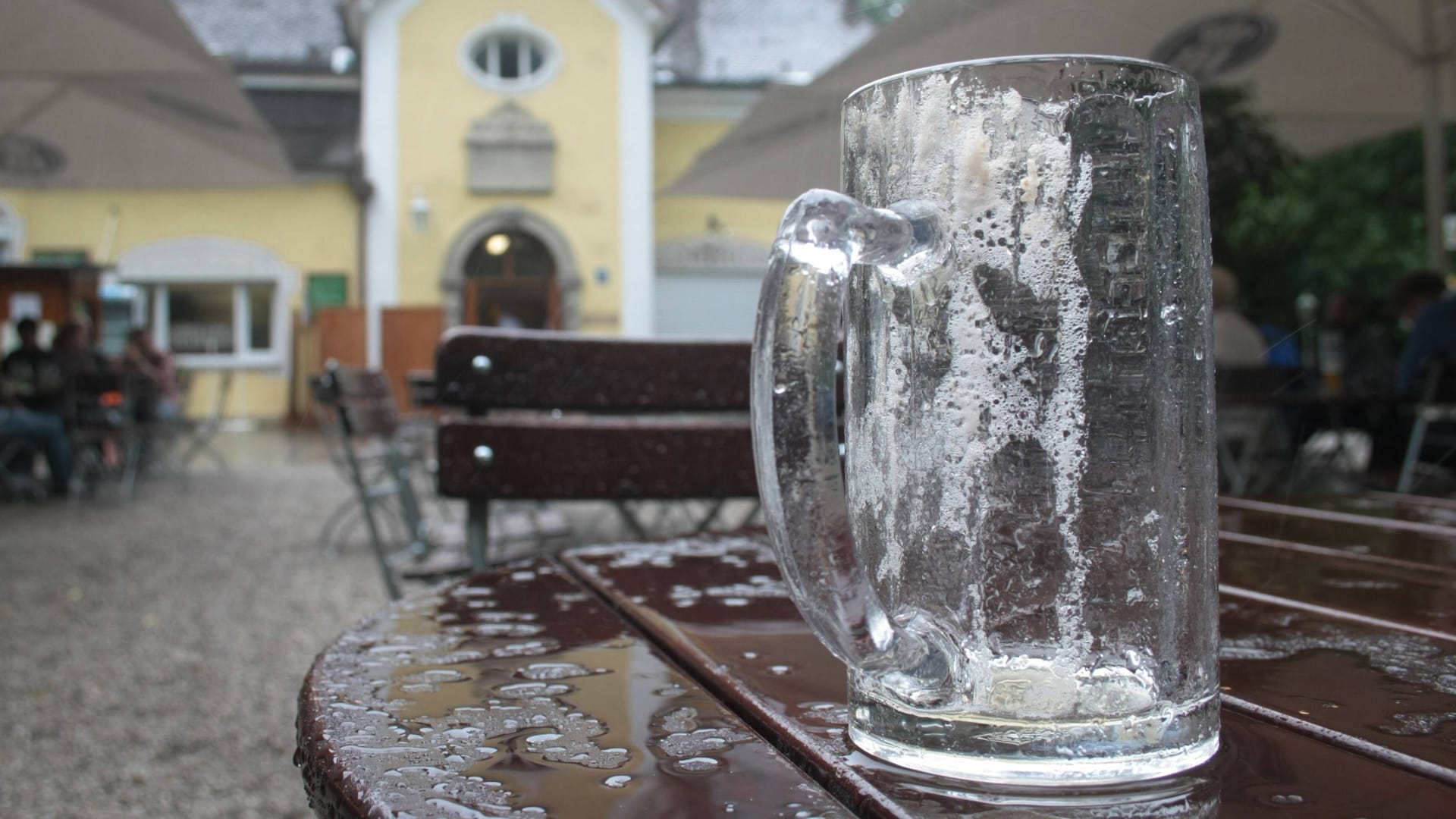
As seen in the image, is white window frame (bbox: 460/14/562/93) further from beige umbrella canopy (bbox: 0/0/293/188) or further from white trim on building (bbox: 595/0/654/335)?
beige umbrella canopy (bbox: 0/0/293/188)

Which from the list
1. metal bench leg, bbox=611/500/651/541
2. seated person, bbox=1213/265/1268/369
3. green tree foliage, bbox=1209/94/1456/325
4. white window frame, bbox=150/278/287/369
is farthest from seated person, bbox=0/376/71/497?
green tree foliage, bbox=1209/94/1456/325

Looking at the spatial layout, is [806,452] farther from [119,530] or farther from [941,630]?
[119,530]

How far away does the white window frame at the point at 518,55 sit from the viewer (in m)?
15.2

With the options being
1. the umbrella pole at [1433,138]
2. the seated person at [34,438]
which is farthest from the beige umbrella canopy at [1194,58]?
the seated person at [34,438]

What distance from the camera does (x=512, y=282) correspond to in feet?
52.6

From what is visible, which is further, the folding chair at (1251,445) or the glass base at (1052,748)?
the folding chair at (1251,445)

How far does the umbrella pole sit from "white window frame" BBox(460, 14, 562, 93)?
11794 mm

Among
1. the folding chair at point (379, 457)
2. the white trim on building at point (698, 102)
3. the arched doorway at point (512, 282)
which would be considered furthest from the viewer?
the white trim on building at point (698, 102)

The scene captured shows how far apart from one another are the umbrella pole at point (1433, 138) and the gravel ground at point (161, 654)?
12.4 ft

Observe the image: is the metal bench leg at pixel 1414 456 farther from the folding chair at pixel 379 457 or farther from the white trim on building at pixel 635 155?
the white trim on building at pixel 635 155

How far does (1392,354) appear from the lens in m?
6.26

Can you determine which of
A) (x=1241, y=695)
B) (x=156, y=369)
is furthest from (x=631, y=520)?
(x=156, y=369)

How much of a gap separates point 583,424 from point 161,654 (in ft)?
7.88

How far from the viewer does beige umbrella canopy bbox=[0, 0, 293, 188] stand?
495 centimetres
